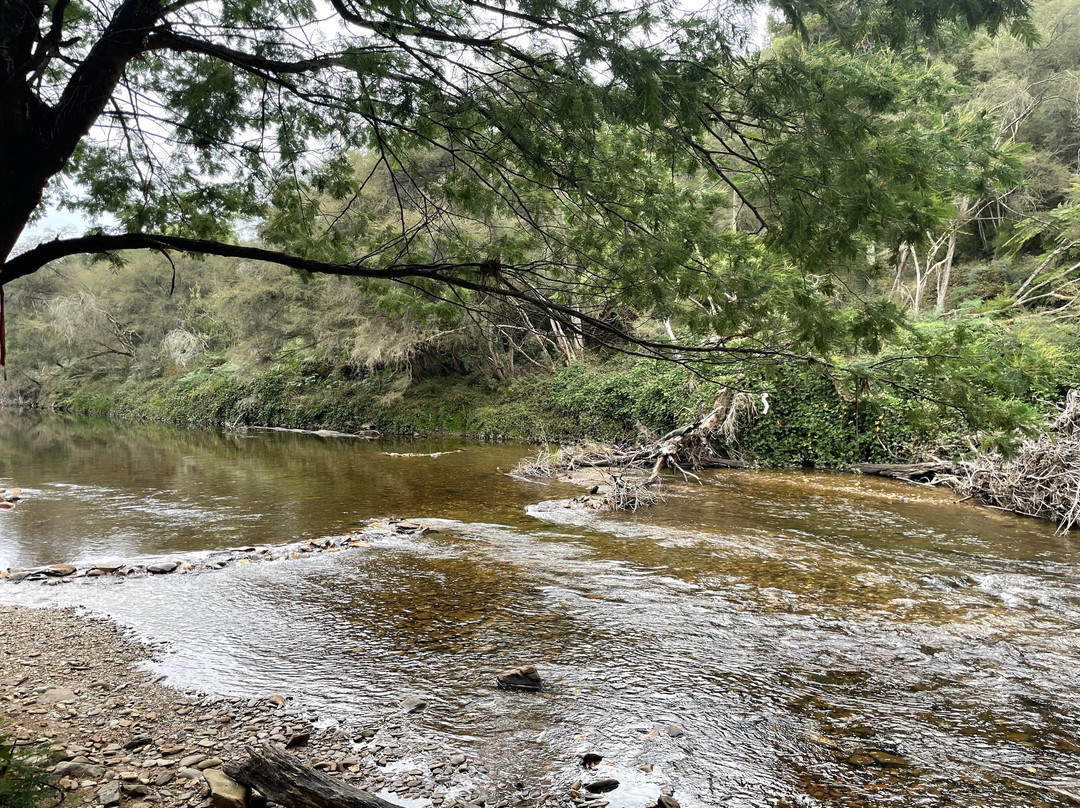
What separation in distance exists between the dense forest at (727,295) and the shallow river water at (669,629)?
5.68 feet

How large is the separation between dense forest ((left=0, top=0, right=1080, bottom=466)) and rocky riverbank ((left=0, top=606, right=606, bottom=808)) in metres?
2.49

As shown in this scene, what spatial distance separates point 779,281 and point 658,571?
371 centimetres

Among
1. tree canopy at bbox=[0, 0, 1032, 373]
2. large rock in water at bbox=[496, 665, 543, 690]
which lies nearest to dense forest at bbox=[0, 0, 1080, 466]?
tree canopy at bbox=[0, 0, 1032, 373]

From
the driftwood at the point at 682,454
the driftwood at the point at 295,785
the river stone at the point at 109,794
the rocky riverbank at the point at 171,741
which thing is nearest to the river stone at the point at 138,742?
the rocky riverbank at the point at 171,741

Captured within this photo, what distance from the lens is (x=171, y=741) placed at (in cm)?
351

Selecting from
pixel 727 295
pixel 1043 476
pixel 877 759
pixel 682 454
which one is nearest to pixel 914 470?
pixel 1043 476

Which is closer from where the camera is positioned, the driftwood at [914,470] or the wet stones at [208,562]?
the wet stones at [208,562]

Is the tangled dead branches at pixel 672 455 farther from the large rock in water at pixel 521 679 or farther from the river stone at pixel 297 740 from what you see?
the river stone at pixel 297 740

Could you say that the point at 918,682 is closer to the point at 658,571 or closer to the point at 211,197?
the point at 658,571

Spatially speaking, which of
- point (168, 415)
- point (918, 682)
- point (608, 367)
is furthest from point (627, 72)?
point (168, 415)

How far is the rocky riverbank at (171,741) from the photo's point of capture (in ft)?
10.0

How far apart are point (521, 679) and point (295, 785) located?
1.77m

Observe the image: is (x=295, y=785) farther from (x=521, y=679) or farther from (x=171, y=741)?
(x=521, y=679)

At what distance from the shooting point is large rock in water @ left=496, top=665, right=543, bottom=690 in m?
4.19
